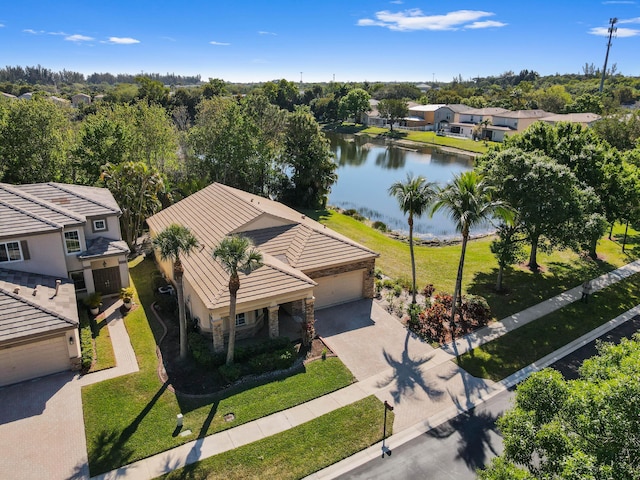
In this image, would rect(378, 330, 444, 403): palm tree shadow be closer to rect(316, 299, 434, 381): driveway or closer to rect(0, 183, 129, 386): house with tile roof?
rect(316, 299, 434, 381): driveway

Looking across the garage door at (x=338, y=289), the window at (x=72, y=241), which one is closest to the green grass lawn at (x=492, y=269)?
the garage door at (x=338, y=289)

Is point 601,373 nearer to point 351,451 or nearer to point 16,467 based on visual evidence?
point 351,451

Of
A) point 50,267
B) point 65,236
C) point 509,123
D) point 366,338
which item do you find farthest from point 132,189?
point 509,123

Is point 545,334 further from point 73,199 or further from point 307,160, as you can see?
point 307,160

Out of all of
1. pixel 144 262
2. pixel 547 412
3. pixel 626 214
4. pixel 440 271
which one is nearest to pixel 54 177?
pixel 144 262

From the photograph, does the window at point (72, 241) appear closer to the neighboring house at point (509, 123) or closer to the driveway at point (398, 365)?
the driveway at point (398, 365)
